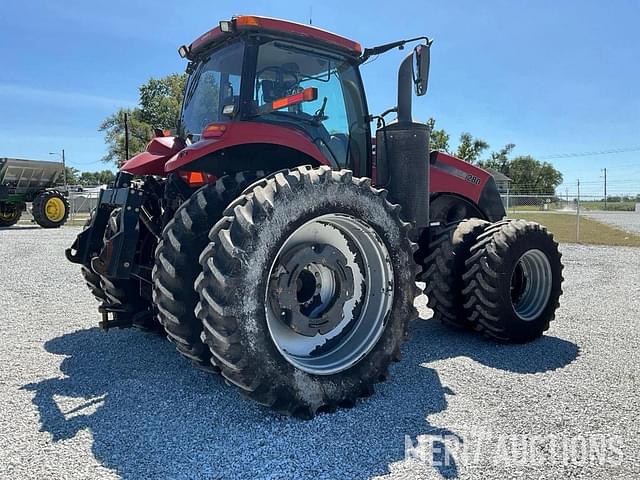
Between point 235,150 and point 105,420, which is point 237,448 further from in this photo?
point 235,150

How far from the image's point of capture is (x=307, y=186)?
3275mm

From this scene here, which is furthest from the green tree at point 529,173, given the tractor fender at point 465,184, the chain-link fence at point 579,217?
the tractor fender at point 465,184

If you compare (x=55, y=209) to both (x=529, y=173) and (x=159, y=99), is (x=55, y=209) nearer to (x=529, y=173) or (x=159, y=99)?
(x=159, y=99)

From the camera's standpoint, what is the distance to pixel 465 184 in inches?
235

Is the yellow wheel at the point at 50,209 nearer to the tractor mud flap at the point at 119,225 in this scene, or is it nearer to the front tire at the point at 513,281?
the tractor mud flap at the point at 119,225

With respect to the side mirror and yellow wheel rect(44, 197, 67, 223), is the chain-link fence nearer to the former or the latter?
the side mirror

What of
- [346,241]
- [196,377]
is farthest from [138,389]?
[346,241]

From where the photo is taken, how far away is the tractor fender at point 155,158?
13.7 feet

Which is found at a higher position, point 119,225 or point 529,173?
point 529,173

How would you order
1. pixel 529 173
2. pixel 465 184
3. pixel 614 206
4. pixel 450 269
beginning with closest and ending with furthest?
pixel 450 269, pixel 465 184, pixel 614 206, pixel 529 173

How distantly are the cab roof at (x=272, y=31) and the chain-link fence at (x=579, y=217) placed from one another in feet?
24.6

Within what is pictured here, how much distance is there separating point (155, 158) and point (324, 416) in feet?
7.89

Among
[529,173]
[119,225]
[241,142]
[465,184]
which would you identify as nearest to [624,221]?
[465,184]

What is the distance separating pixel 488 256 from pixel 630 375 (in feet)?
4.77
